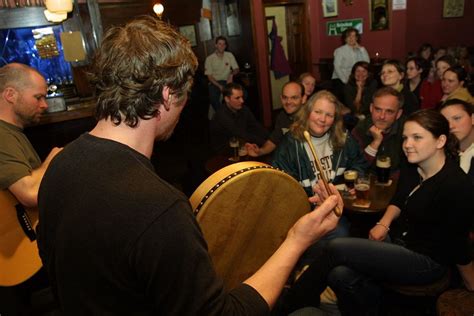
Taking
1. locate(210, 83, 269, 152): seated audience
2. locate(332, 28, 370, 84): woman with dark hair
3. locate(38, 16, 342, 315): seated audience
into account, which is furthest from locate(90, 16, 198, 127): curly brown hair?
locate(332, 28, 370, 84): woman with dark hair

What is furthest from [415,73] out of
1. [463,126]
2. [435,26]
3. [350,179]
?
[435,26]

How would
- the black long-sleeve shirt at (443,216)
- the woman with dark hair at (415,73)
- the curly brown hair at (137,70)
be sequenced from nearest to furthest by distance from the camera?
the curly brown hair at (137,70) < the black long-sleeve shirt at (443,216) < the woman with dark hair at (415,73)

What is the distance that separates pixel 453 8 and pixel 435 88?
4.54 metres

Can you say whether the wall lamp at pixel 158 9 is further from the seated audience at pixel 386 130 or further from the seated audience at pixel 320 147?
the seated audience at pixel 386 130

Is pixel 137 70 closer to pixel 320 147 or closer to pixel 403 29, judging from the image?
pixel 320 147

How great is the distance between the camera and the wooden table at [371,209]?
235 centimetres

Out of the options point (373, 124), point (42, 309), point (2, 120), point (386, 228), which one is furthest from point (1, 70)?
point (373, 124)

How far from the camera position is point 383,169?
2.65 meters

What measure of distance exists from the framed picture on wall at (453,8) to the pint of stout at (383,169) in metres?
6.87

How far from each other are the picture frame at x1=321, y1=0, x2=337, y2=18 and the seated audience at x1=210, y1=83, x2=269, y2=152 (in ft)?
15.8

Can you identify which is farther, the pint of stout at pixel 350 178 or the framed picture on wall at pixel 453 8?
the framed picture on wall at pixel 453 8

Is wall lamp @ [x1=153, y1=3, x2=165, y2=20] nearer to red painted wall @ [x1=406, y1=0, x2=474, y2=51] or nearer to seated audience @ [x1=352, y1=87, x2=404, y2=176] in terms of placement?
seated audience @ [x1=352, y1=87, x2=404, y2=176]

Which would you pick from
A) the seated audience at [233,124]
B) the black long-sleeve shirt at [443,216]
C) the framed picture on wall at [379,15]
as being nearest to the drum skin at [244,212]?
the black long-sleeve shirt at [443,216]

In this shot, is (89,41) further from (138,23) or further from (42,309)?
(138,23)
